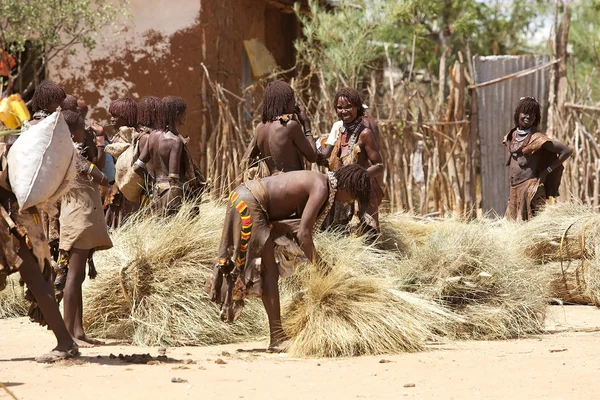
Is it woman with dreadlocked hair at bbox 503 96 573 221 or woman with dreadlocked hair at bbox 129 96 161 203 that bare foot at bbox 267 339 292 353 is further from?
woman with dreadlocked hair at bbox 503 96 573 221

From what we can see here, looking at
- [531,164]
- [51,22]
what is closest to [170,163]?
[531,164]

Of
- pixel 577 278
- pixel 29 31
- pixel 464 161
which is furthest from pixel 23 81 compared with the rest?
pixel 577 278

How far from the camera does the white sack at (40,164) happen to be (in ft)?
16.0

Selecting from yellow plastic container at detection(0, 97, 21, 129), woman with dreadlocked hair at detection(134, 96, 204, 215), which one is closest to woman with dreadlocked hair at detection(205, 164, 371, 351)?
woman with dreadlocked hair at detection(134, 96, 204, 215)

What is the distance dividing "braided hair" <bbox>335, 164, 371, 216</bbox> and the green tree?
6.64 metres

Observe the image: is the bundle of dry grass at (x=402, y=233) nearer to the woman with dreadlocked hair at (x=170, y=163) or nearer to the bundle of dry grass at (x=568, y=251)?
the bundle of dry grass at (x=568, y=251)

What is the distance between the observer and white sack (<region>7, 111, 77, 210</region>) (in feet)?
16.0

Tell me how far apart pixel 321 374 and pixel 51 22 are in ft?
25.8

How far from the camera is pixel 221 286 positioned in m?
6.10

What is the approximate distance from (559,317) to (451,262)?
1.25m

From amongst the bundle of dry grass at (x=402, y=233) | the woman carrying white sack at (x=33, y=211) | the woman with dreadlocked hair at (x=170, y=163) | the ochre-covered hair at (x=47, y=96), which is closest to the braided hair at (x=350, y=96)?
the bundle of dry grass at (x=402, y=233)

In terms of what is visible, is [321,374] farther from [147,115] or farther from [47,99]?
[147,115]

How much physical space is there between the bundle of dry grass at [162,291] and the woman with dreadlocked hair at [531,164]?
3.27 metres

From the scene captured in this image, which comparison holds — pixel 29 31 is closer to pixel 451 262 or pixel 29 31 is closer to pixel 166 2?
pixel 166 2
